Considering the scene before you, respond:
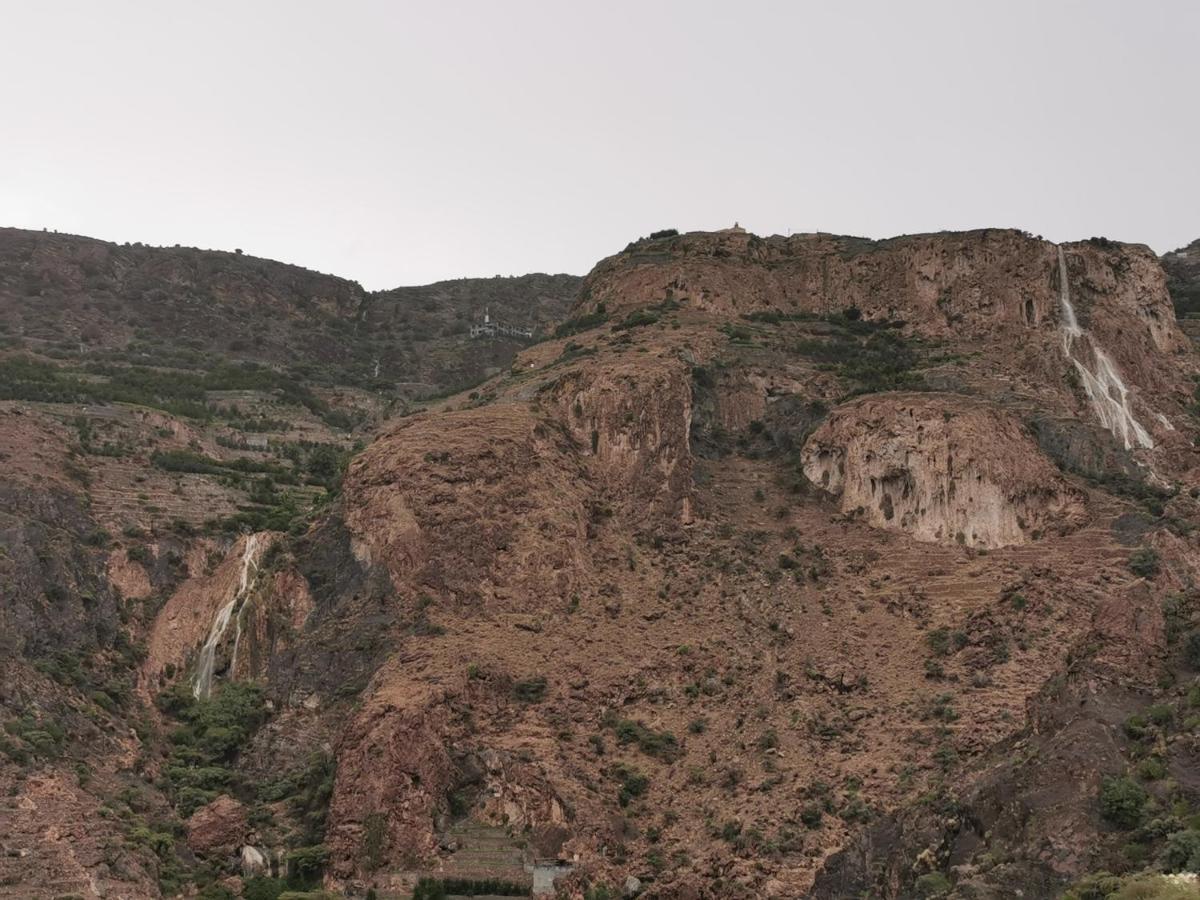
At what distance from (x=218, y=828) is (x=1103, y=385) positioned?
138 feet

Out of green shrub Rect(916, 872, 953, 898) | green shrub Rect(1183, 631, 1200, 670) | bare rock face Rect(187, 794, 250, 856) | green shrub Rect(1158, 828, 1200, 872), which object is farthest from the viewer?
bare rock face Rect(187, 794, 250, 856)

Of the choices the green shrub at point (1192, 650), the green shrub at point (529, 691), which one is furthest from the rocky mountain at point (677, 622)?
the green shrub at point (529, 691)

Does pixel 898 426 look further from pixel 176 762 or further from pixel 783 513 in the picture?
pixel 176 762

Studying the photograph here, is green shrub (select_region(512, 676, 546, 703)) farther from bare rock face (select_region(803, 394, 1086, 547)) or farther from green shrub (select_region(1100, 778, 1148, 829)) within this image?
green shrub (select_region(1100, 778, 1148, 829))

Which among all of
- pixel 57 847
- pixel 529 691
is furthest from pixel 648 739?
pixel 57 847

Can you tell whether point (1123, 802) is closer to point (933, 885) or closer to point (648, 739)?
point (933, 885)

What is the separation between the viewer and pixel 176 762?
5275 cm

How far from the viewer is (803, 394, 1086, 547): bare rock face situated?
57250 mm

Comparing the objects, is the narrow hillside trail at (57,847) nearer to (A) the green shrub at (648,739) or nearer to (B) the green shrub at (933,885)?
(A) the green shrub at (648,739)

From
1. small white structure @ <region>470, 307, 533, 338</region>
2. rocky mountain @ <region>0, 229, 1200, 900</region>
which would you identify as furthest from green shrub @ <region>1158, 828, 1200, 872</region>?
small white structure @ <region>470, 307, 533, 338</region>

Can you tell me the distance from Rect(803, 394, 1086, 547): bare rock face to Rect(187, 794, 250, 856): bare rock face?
83.3ft

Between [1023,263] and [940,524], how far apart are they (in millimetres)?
20770

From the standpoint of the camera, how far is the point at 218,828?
159ft

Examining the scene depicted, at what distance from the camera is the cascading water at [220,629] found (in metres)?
57.2
